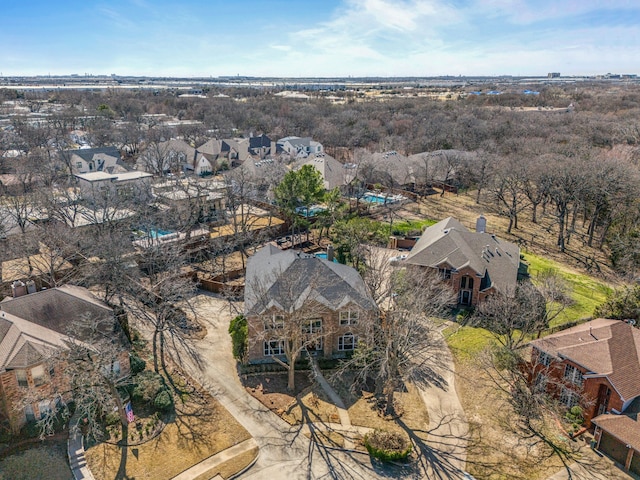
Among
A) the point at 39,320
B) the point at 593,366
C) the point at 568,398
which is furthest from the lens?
the point at 39,320

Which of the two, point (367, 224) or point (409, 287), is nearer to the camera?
point (409, 287)

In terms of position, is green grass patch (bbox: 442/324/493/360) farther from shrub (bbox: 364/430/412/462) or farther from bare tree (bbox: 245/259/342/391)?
shrub (bbox: 364/430/412/462)

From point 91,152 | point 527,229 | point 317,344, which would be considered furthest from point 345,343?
point 91,152

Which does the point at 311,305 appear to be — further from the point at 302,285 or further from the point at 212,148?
the point at 212,148

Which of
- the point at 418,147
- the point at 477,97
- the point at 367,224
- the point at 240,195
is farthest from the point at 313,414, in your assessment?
the point at 477,97

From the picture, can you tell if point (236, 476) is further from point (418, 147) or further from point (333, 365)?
point (418, 147)

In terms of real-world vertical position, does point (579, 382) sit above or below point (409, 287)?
below

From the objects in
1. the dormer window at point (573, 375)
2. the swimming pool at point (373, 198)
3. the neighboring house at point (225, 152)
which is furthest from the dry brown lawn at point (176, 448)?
the neighboring house at point (225, 152)

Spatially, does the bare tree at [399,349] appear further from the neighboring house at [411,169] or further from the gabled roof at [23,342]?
the neighboring house at [411,169]
